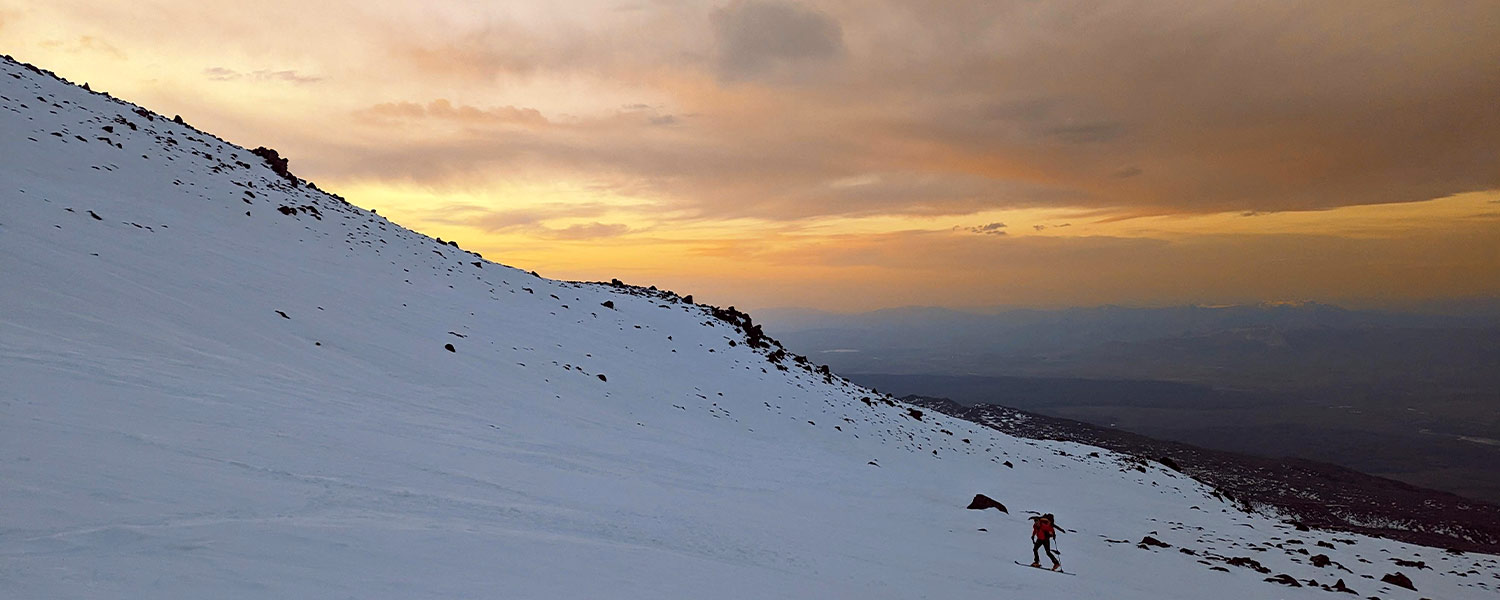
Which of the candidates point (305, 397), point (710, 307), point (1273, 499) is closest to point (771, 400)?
point (710, 307)

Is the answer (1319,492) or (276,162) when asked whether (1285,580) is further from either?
(1319,492)

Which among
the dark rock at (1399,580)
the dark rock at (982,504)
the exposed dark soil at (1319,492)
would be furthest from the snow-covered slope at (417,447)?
the exposed dark soil at (1319,492)

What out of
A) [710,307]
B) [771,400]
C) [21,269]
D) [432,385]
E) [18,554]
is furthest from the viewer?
[710,307]

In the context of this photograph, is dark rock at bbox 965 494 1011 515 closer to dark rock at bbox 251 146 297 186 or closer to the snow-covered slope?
the snow-covered slope

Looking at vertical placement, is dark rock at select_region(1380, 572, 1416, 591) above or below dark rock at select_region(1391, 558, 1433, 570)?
above

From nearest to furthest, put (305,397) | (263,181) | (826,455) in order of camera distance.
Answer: (305,397)
(826,455)
(263,181)

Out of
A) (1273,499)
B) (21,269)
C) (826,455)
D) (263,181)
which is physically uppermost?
(263,181)

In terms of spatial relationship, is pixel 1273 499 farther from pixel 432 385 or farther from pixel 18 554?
pixel 18 554

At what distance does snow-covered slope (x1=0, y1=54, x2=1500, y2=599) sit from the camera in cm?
721

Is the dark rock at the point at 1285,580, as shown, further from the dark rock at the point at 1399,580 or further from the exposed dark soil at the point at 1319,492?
the exposed dark soil at the point at 1319,492

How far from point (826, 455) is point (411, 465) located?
69.8ft

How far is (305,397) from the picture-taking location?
47.7 ft

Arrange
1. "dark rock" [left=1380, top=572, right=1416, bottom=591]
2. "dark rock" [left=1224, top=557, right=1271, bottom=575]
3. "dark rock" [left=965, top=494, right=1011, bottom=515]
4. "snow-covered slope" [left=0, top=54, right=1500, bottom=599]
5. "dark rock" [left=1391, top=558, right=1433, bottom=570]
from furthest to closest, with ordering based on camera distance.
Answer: "dark rock" [left=1391, top=558, right=1433, bottom=570], "dark rock" [left=965, top=494, right=1011, bottom=515], "dark rock" [left=1380, top=572, right=1416, bottom=591], "dark rock" [left=1224, top=557, right=1271, bottom=575], "snow-covered slope" [left=0, top=54, right=1500, bottom=599]

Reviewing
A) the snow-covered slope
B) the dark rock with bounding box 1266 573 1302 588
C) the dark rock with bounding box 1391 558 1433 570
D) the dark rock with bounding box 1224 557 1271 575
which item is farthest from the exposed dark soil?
the dark rock with bounding box 1266 573 1302 588
